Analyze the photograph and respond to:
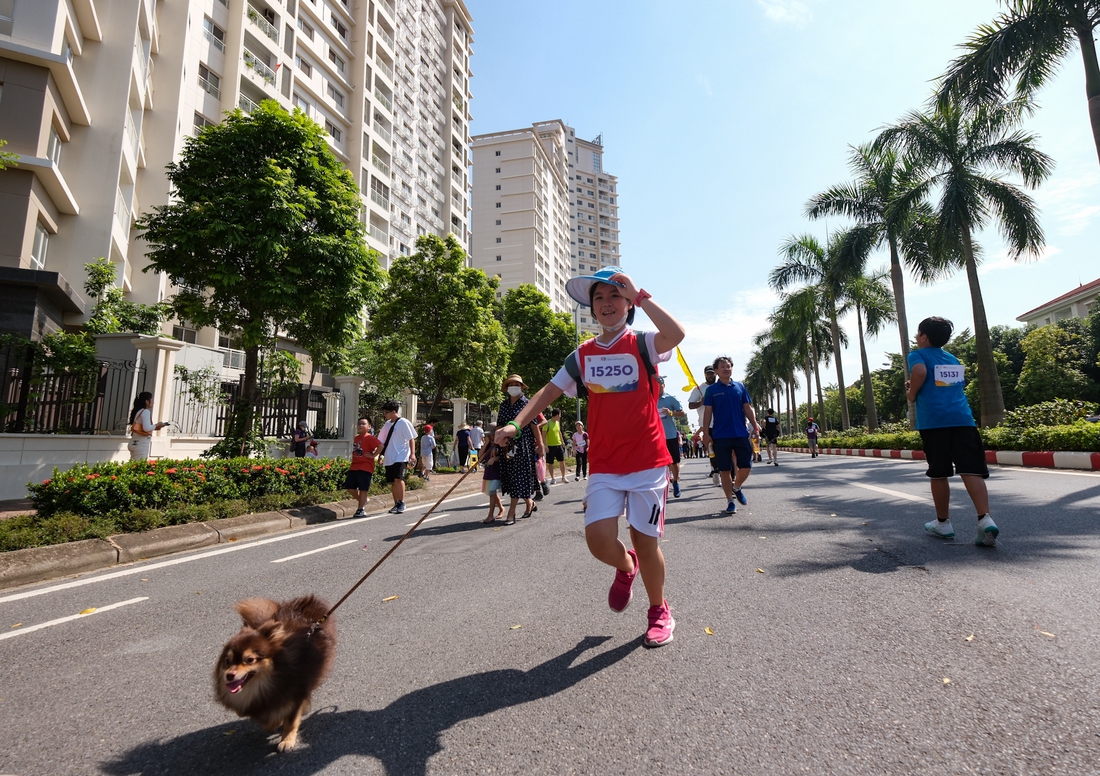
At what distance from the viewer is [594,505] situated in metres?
3.06

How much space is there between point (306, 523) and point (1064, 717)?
895 centimetres

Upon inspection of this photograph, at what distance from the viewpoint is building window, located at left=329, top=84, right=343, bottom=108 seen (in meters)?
37.3

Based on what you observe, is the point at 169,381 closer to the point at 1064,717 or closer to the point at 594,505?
the point at 594,505

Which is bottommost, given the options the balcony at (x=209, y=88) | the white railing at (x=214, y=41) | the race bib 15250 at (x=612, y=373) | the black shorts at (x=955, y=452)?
the black shorts at (x=955, y=452)

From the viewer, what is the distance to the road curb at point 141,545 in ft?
17.9

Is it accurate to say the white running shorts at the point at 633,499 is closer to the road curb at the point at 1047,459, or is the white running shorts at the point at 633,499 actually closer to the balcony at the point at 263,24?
the road curb at the point at 1047,459

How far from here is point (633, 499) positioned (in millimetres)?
3051

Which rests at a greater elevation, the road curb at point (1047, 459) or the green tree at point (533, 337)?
the green tree at point (533, 337)

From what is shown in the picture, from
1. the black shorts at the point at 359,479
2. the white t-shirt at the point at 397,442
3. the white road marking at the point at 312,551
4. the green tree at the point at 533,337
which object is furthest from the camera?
the green tree at the point at 533,337

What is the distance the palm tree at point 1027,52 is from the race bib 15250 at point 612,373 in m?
15.9

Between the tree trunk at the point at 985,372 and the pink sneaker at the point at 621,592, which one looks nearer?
the pink sneaker at the point at 621,592

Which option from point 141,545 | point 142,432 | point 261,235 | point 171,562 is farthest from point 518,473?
point 261,235

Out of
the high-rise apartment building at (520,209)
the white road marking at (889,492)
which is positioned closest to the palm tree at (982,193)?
the white road marking at (889,492)

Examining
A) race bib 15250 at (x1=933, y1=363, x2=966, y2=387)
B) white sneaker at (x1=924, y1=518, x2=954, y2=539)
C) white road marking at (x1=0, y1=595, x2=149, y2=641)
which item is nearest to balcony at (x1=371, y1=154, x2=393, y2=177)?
white road marking at (x1=0, y1=595, x2=149, y2=641)
